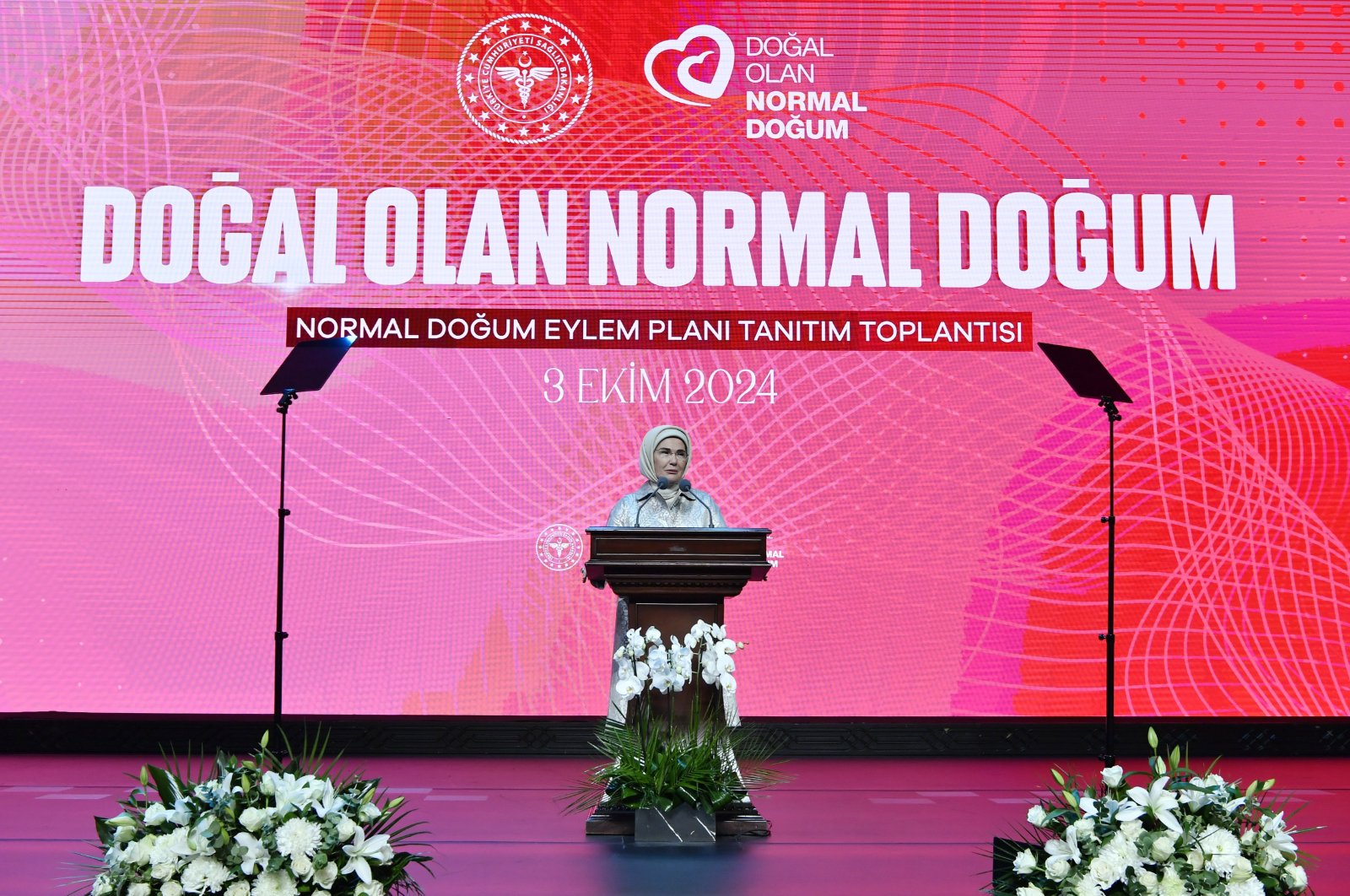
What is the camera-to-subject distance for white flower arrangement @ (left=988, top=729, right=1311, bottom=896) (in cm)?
228

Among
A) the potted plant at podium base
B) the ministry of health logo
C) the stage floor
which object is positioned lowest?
the stage floor

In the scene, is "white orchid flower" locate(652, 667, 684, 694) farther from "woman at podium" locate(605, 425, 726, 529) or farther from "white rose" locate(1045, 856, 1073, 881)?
"white rose" locate(1045, 856, 1073, 881)

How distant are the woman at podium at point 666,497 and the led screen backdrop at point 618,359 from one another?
4.72ft

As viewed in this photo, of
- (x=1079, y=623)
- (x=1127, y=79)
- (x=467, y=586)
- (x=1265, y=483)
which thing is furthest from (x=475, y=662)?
(x=1127, y=79)

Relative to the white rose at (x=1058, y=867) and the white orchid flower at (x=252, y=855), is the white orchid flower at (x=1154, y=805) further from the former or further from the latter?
the white orchid flower at (x=252, y=855)

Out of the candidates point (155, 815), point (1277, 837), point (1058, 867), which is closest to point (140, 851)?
point (155, 815)

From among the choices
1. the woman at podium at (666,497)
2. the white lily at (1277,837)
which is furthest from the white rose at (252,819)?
the woman at podium at (666,497)

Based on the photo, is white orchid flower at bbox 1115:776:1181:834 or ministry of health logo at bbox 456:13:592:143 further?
ministry of health logo at bbox 456:13:592:143

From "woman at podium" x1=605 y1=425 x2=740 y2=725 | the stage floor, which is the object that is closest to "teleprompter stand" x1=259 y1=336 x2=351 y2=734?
the stage floor

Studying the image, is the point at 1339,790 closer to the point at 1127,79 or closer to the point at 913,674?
the point at 913,674

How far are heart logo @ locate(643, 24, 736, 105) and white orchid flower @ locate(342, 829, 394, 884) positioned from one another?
4.87 metres

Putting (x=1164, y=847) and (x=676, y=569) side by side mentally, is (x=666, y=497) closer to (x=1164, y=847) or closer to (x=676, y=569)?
(x=676, y=569)

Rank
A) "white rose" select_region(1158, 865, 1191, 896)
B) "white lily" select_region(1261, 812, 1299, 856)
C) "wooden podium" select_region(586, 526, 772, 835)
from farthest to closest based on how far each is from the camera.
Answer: "wooden podium" select_region(586, 526, 772, 835)
"white lily" select_region(1261, 812, 1299, 856)
"white rose" select_region(1158, 865, 1191, 896)

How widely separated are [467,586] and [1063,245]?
353 centimetres
